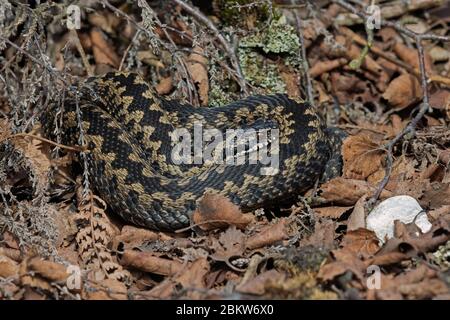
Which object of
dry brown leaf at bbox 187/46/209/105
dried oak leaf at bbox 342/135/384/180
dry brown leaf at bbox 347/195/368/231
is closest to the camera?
dry brown leaf at bbox 347/195/368/231

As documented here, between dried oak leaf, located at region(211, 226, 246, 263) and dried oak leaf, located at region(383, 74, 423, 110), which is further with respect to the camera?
dried oak leaf, located at region(383, 74, 423, 110)

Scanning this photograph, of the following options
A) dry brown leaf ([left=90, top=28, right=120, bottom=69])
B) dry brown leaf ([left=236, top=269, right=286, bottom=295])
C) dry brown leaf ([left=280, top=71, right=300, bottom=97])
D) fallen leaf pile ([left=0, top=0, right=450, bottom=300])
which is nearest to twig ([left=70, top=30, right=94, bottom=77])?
fallen leaf pile ([left=0, top=0, right=450, bottom=300])

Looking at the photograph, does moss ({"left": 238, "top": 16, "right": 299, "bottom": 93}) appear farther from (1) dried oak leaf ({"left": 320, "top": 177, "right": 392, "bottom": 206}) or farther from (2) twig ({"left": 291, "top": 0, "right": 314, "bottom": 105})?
(1) dried oak leaf ({"left": 320, "top": 177, "right": 392, "bottom": 206})

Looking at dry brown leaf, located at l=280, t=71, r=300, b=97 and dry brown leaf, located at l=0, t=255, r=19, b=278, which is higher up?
dry brown leaf, located at l=280, t=71, r=300, b=97

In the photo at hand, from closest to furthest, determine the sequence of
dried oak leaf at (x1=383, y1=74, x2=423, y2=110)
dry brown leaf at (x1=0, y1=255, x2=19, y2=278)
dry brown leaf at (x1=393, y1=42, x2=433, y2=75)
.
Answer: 1. dry brown leaf at (x1=0, y1=255, x2=19, y2=278)
2. dried oak leaf at (x1=383, y1=74, x2=423, y2=110)
3. dry brown leaf at (x1=393, y1=42, x2=433, y2=75)

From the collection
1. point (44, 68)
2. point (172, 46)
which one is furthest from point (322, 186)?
point (44, 68)

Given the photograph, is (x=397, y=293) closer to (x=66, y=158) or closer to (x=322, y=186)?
(x=322, y=186)

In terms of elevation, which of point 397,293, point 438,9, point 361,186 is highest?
point 438,9

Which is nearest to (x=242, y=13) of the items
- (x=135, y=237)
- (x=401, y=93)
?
(x=401, y=93)
